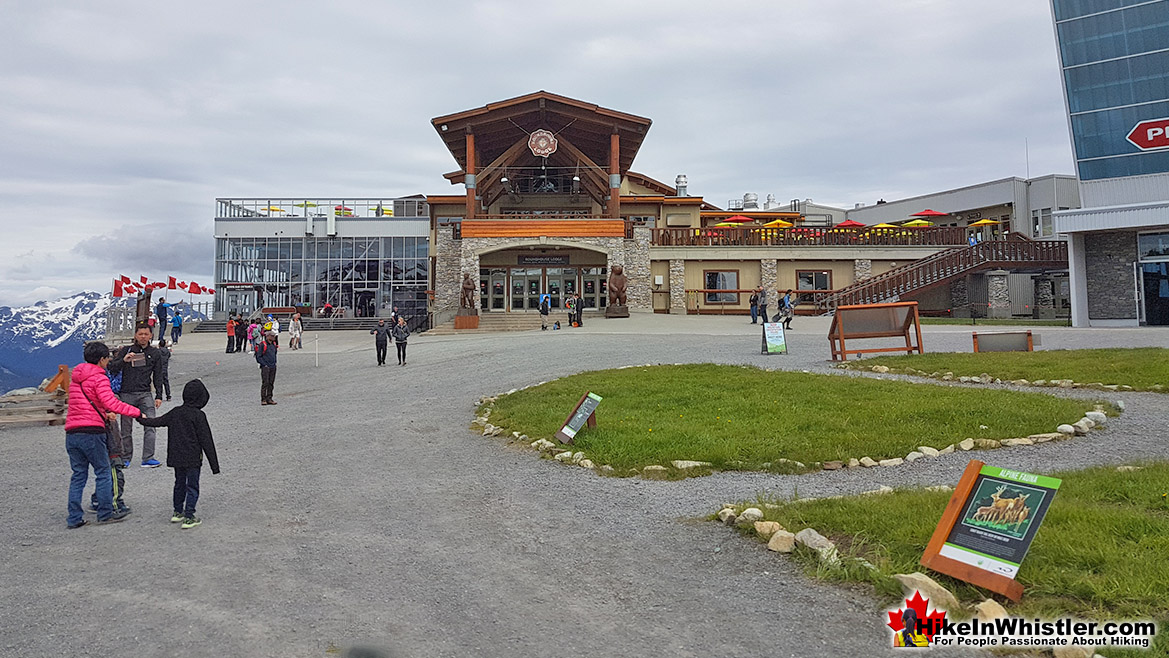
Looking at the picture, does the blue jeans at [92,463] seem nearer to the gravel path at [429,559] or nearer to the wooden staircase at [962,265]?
the gravel path at [429,559]

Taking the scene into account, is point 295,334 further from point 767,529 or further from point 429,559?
point 767,529

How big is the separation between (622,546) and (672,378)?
25.7 ft

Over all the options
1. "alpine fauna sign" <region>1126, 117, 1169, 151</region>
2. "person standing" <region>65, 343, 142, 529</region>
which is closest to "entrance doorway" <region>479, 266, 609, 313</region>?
"alpine fauna sign" <region>1126, 117, 1169, 151</region>

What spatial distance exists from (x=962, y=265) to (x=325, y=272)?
44.2m

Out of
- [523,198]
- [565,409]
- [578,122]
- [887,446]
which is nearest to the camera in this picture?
[887,446]

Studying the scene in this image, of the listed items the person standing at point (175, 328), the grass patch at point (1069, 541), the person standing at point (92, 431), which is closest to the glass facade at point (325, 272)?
the person standing at point (175, 328)

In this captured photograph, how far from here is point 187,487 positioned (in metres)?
6.23

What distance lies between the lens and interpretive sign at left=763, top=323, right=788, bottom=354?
17.4 metres

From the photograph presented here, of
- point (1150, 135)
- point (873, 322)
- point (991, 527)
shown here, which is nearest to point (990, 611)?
point (991, 527)

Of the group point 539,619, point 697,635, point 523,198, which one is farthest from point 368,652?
point 523,198

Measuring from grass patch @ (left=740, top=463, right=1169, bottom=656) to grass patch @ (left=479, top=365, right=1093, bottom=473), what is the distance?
187cm

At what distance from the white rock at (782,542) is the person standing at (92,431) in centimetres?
607

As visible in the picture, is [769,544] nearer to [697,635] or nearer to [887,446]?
[697,635]

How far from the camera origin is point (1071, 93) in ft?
91.2
